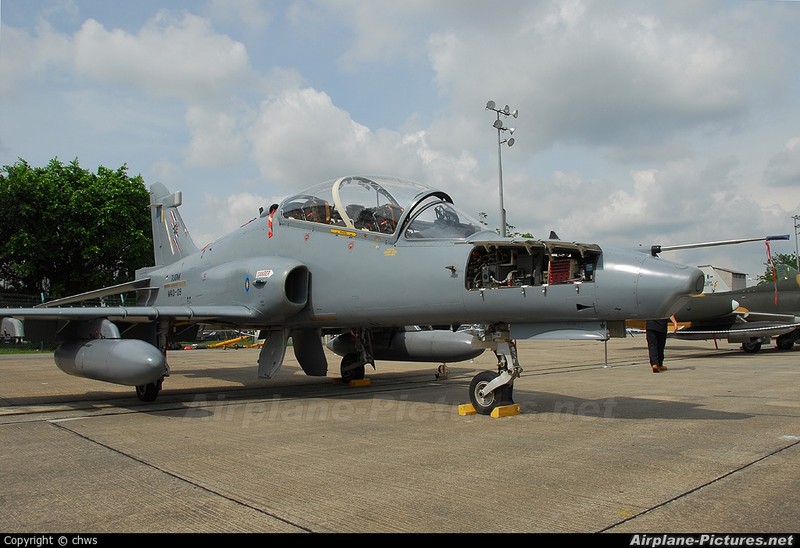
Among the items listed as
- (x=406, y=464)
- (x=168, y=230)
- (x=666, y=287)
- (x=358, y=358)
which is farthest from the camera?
(x=168, y=230)

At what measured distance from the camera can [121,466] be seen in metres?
4.96

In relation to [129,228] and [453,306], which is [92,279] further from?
[453,306]

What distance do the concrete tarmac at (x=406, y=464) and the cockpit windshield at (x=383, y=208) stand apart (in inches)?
93.0

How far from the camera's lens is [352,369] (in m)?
11.7

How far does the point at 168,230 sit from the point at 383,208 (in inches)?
320

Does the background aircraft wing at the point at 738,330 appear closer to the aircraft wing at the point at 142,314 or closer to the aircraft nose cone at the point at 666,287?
the aircraft nose cone at the point at 666,287

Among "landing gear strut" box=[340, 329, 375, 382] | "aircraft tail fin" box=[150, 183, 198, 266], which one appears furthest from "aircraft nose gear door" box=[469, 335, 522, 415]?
"aircraft tail fin" box=[150, 183, 198, 266]

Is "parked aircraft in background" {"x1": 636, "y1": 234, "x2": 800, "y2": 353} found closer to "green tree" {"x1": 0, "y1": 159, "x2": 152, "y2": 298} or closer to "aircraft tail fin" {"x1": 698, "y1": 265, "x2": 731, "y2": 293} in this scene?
"aircraft tail fin" {"x1": 698, "y1": 265, "x2": 731, "y2": 293}

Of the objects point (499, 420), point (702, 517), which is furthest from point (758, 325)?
point (702, 517)

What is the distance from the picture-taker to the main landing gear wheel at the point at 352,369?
11648 millimetres

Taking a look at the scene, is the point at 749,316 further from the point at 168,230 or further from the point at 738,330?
the point at 168,230

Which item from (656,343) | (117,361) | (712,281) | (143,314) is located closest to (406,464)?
(117,361)

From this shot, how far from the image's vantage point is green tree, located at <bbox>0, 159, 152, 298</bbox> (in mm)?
33719

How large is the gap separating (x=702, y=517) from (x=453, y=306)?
4111 mm
